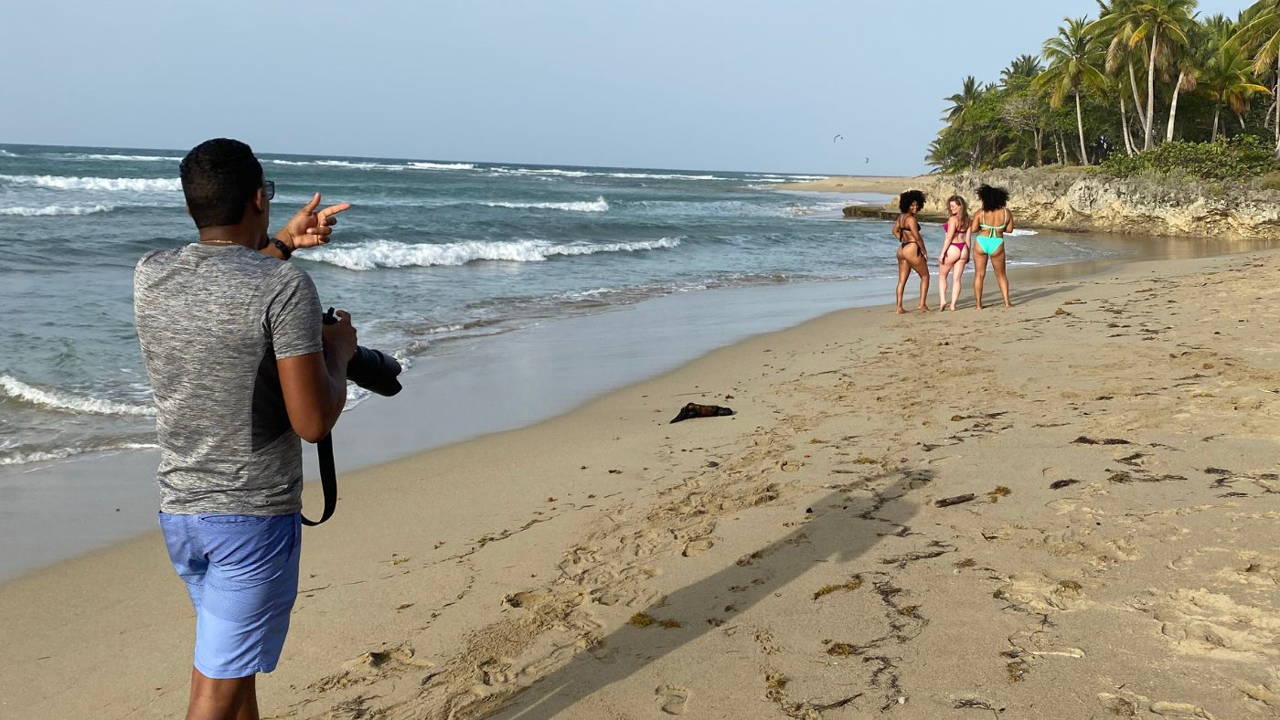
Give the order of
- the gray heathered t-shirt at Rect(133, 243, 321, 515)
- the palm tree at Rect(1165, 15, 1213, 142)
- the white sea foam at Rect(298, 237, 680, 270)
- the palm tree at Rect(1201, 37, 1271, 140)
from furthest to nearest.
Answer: the palm tree at Rect(1201, 37, 1271, 140) < the palm tree at Rect(1165, 15, 1213, 142) < the white sea foam at Rect(298, 237, 680, 270) < the gray heathered t-shirt at Rect(133, 243, 321, 515)

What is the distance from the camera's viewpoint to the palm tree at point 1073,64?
44.3 meters

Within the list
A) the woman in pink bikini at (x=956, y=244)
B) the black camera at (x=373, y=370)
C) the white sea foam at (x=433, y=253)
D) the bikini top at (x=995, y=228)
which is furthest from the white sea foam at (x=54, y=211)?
the black camera at (x=373, y=370)

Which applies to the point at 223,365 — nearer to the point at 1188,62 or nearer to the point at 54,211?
the point at 54,211

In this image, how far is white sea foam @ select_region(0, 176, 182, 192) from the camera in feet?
137

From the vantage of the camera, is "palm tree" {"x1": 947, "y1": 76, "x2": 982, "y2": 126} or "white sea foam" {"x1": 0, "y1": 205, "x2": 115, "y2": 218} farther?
"palm tree" {"x1": 947, "y1": 76, "x2": 982, "y2": 126}

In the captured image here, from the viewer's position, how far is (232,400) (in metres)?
2.13

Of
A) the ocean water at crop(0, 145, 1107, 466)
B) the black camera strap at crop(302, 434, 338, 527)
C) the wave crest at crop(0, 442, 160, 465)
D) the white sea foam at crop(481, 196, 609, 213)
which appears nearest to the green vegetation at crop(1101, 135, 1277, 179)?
the ocean water at crop(0, 145, 1107, 466)

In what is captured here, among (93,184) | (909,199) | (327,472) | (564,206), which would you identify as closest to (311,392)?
(327,472)

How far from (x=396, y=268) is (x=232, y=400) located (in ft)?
56.5

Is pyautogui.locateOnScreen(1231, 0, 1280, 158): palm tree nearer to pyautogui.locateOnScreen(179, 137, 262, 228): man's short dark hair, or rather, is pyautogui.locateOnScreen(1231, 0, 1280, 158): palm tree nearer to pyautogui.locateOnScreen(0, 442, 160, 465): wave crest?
pyautogui.locateOnScreen(0, 442, 160, 465): wave crest

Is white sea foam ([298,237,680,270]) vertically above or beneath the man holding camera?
beneath

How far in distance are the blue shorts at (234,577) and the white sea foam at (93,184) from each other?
4486cm

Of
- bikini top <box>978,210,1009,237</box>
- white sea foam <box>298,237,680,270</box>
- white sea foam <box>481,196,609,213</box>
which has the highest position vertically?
bikini top <box>978,210,1009,237</box>

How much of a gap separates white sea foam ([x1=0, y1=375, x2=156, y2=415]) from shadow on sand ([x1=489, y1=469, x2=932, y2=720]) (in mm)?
5344
